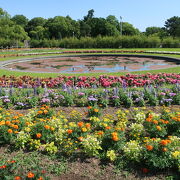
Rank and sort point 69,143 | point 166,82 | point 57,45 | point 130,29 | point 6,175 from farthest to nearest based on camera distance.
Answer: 1. point 130,29
2. point 57,45
3. point 166,82
4. point 69,143
5. point 6,175

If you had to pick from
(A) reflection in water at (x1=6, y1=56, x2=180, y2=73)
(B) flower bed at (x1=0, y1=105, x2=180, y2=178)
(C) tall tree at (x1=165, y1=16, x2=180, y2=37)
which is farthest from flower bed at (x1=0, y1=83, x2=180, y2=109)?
(C) tall tree at (x1=165, y1=16, x2=180, y2=37)

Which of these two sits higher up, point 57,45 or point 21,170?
point 57,45

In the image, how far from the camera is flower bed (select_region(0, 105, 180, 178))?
3.87 m

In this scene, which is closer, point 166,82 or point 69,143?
point 69,143

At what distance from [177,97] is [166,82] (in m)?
3.58

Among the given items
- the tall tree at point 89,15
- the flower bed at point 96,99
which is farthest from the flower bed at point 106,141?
the tall tree at point 89,15

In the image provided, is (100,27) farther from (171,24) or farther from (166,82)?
(166,82)

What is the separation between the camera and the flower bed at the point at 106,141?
3.87 m

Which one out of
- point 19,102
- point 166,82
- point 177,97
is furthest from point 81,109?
point 166,82

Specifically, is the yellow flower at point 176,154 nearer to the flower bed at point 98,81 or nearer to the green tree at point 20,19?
the flower bed at point 98,81

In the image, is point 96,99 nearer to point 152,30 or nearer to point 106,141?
point 106,141

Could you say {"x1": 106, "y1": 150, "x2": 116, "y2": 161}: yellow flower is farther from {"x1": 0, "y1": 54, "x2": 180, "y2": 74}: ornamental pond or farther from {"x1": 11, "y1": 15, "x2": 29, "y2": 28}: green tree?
{"x1": 11, "y1": 15, "x2": 29, "y2": 28}: green tree

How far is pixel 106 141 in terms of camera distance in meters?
4.40

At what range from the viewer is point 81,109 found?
269 inches
